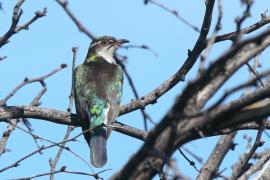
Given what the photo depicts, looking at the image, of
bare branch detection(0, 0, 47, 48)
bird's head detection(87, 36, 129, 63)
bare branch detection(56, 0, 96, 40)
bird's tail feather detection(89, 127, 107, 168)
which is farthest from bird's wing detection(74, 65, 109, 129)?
bare branch detection(56, 0, 96, 40)

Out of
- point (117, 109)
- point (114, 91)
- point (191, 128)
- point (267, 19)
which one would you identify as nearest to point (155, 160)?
point (191, 128)

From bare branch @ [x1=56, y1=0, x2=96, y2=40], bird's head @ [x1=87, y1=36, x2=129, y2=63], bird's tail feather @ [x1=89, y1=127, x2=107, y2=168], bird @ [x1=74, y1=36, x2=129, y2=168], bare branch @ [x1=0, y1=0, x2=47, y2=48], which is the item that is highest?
bird's head @ [x1=87, y1=36, x2=129, y2=63]

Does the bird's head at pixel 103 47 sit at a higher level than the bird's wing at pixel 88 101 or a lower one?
higher

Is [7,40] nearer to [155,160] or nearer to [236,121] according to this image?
[155,160]

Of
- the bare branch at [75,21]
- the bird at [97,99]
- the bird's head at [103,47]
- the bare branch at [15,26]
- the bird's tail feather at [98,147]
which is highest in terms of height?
the bird's head at [103,47]

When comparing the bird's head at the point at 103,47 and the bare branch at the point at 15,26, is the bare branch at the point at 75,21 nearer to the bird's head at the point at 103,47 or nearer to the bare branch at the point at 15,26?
the bare branch at the point at 15,26

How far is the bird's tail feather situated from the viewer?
769 cm

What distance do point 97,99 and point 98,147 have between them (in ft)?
2.67

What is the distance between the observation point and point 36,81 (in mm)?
5395

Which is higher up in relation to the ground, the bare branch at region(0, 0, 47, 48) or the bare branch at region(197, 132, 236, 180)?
the bare branch at region(0, 0, 47, 48)

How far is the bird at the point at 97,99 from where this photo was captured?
25.6 feet

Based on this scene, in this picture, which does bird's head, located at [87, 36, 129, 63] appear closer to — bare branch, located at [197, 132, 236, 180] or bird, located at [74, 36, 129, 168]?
bird, located at [74, 36, 129, 168]

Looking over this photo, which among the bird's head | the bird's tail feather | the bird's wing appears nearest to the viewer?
the bird's tail feather

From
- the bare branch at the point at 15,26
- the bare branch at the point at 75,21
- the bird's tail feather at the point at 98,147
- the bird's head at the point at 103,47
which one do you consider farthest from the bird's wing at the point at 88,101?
the bare branch at the point at 75,21
